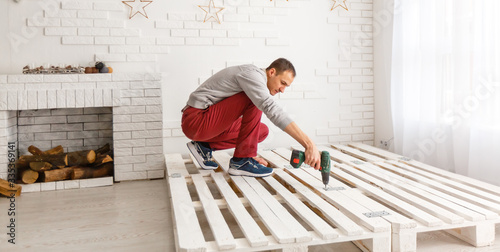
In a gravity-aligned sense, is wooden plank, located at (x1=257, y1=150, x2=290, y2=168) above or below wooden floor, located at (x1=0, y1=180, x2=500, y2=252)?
above

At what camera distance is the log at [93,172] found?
332 centimetres

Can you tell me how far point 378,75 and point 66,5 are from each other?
125 inches

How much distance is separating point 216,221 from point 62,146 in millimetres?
2394

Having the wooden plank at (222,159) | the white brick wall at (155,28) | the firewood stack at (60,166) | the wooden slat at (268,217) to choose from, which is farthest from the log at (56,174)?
the wooden slat at (268,217)

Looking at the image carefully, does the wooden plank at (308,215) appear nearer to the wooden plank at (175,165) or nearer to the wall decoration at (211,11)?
the wooden plank at (175,165)

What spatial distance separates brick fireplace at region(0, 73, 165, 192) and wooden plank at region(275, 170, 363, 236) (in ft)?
4.05

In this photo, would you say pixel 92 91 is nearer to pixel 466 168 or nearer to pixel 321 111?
pixel 321 111

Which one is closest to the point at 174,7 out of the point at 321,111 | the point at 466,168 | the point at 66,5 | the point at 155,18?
the point at 155,18

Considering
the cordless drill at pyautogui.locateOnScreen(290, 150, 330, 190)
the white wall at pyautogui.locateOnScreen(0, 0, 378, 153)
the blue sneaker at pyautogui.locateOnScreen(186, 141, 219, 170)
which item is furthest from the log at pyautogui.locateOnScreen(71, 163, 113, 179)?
the cordless drill at pyautogui.locateOnScreen(290, 150, 330, 190)

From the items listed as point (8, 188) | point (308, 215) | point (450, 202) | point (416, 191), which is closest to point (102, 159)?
point (8, 188)

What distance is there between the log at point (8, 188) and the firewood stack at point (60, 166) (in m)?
0.12

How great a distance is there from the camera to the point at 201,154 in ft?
Result: 10.3

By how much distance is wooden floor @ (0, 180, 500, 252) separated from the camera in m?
2.07

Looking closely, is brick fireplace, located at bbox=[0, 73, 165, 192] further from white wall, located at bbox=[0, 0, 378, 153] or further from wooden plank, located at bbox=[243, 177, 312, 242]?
wooden plank, located at bbox=[243, 177, 312, 242]
